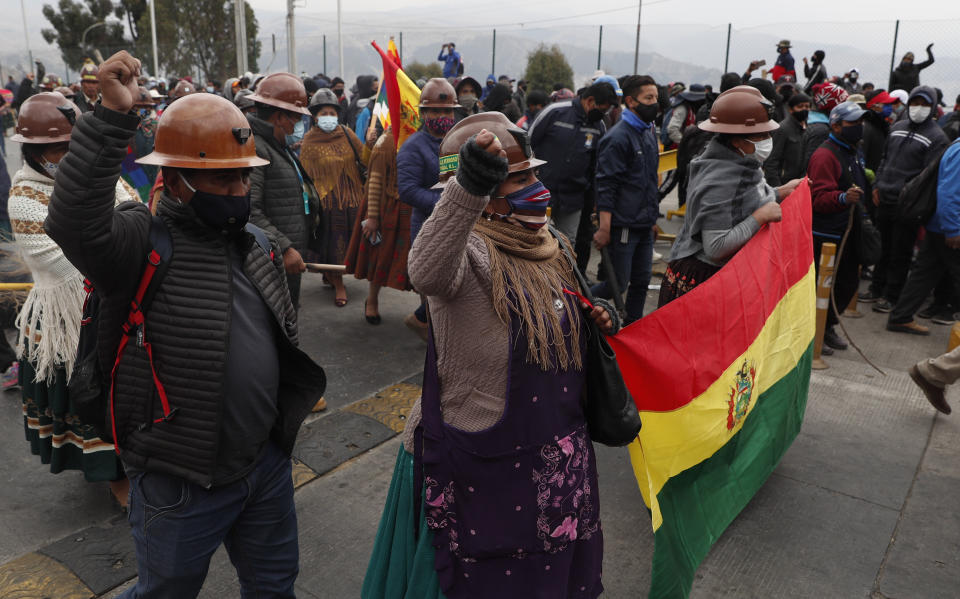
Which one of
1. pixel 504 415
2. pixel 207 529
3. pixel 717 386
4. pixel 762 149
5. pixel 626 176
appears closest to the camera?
pixel 504 415

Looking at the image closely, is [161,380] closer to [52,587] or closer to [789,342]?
[52,587]

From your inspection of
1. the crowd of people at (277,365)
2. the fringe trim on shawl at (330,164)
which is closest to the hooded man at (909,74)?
the fringe trim on shawl at (330,164)

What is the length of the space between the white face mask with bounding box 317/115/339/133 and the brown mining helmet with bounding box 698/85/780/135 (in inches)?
159

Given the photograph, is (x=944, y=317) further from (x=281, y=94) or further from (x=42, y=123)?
(x=42, y=123)

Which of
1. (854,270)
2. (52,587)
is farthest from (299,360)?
(854,270)

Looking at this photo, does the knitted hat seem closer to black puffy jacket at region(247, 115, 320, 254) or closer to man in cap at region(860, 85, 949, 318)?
man in cap at region(860, 85, 949, 318)

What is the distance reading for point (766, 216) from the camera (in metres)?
3.46

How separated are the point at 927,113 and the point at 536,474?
265 inches

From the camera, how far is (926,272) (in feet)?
21.7

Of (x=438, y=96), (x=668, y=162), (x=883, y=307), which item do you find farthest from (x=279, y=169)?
(x=668, y=162)

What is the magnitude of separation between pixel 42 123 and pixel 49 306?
0.84 metres

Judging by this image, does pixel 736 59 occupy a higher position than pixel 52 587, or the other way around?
pixel 736 59

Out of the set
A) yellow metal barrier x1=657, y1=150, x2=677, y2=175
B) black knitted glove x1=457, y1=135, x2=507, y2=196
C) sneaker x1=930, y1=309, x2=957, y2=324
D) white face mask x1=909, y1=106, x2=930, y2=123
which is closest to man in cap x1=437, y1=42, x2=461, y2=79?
yellow metal barrier x1=657, y1=150, x2=677, y2=175

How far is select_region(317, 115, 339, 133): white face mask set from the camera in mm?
6703
